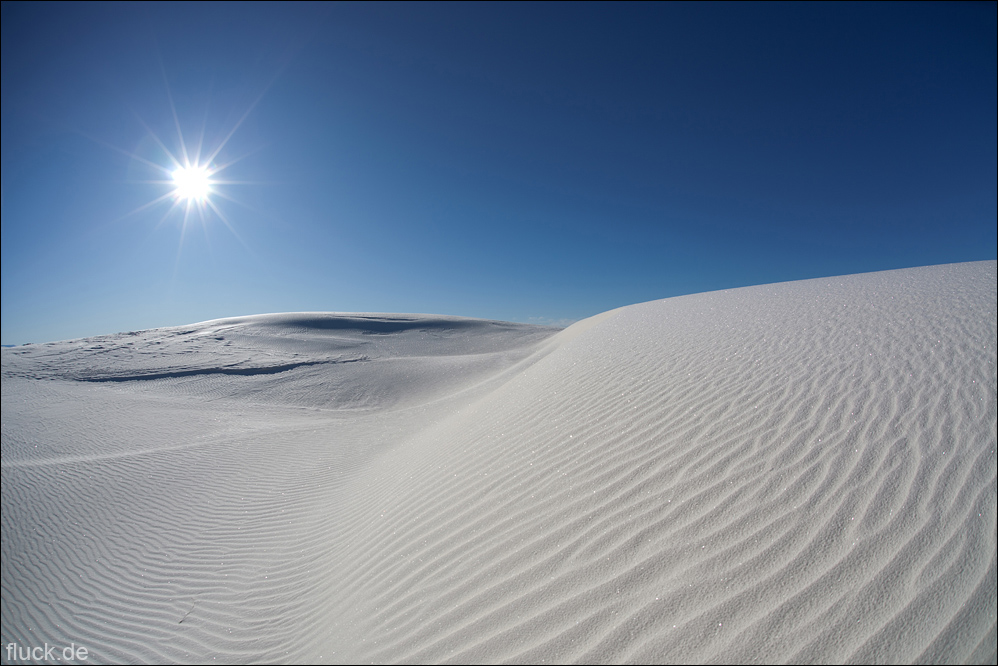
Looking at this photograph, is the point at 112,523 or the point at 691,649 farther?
the point at 112,523

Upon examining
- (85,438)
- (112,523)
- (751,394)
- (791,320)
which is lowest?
(751,394)

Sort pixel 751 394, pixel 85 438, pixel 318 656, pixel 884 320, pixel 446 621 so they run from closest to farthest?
1. pixel 446 621
2. pixel 318 656
3. pixel 751 394
4. pixel 884 320
5. pixel 85 438

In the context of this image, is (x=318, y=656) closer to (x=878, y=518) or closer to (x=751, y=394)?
(x=878, y=518)

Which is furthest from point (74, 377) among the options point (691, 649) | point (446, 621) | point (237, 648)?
point (691, 649)

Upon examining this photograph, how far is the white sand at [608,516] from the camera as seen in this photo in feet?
6.03

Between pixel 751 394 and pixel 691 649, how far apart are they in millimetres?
2465

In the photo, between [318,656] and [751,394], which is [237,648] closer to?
[318,656]

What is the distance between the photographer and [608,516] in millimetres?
2576

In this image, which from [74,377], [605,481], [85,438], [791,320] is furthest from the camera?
[74,377]

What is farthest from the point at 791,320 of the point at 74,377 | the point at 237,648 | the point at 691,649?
the point at 74,377

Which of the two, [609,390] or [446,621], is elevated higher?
[609,390]

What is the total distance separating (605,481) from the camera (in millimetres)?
2918

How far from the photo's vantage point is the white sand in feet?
6.03

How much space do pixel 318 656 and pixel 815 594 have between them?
10.1ft
